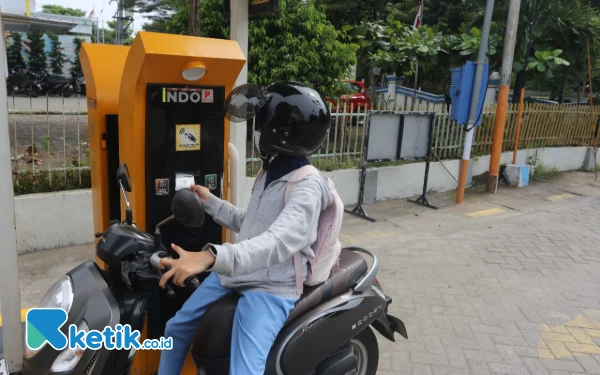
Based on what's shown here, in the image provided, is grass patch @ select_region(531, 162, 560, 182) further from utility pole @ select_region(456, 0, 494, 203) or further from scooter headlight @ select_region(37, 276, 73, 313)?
scooter headlight @ select_region(37, 276, 73, 313)

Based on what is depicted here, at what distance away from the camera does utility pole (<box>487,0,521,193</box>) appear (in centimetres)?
720

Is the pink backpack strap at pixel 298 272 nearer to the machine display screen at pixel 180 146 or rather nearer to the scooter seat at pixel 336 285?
the scooter seat at pixel 336 285

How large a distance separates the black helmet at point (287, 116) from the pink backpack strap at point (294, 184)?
0.09 m

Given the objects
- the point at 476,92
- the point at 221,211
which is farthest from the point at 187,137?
the point at 476,92

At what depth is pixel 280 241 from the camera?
1.76 metres

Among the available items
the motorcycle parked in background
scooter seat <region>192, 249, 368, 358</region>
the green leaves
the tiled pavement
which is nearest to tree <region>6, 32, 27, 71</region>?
the motorcycle parked in background

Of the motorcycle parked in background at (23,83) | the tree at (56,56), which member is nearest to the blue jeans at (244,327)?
the motorcycle parked in background at (23,83)

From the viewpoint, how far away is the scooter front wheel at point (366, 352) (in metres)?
2.50

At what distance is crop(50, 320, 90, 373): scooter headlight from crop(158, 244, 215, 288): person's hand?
41 cm

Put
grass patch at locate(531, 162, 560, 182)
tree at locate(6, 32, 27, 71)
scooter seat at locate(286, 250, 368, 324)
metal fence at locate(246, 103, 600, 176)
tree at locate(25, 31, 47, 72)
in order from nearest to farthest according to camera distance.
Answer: scooter seat at locate(286, 250, 368, 324) < metal fence at locate(246, 103, 600, 176) < grass patch at locate(531, 162, 560, 182) < tree at locate(6, 32, 27, 71) < tree at locate(25, 31, 47, 72)

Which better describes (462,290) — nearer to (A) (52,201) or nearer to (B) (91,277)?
(B) (91,277)

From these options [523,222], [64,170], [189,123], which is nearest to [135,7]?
A: [64,170]

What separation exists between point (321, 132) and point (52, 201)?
3483mm

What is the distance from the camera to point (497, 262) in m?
5.01
